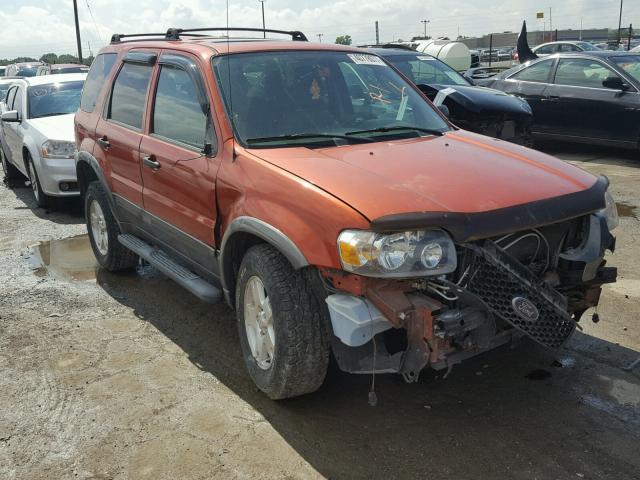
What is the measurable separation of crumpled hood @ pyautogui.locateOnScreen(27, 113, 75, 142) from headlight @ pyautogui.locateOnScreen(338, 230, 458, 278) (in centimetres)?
611

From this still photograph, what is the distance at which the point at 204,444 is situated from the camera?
3176mm

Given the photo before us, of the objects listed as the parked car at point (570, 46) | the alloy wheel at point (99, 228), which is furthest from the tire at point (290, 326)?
the parked car at point (570, 46)

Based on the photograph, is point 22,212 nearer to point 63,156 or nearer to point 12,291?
point 63,156

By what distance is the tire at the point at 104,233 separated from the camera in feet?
17.9

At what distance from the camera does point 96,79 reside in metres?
5.66

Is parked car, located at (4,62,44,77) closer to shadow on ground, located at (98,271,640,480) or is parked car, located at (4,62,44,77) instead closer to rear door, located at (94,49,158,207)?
rear door, located at (94,49,158,207)

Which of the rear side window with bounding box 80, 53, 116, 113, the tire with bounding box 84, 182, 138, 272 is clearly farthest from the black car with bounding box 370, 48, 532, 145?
the tire with bounding box 84, 182, 138, 272

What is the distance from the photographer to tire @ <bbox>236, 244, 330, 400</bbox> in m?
3.14

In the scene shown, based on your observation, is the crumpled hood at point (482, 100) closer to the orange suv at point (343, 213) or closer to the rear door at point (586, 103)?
the rear door at point (586, 103)

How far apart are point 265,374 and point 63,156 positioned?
5.51 m

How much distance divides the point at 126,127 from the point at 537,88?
805cm

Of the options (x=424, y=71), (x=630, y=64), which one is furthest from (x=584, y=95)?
(x=424, y=71)

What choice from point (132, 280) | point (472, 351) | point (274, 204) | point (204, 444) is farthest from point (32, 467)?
point (132, 280)

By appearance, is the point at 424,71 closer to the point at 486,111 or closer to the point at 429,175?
the point at 486,111
